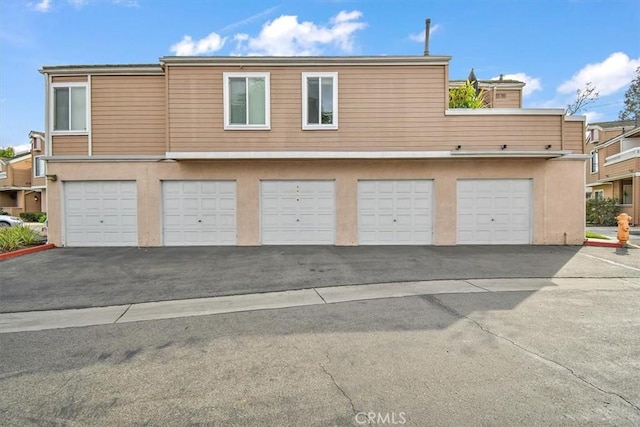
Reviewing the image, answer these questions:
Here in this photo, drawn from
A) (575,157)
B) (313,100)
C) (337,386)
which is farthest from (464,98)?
(337,386)

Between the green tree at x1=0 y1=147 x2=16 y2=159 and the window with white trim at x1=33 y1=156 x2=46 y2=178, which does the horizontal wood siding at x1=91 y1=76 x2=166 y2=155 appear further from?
the green tree at x1=0 y1=147 x2=16 y2=159

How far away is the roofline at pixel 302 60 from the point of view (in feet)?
37.6

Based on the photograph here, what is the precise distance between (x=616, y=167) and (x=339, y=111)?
23883mm

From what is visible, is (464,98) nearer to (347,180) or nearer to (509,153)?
(509,153)

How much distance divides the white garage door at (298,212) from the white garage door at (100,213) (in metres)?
4.57

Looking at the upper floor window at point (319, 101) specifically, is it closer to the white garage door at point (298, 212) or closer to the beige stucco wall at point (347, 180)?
the beige stucco wall at point (347, 180)

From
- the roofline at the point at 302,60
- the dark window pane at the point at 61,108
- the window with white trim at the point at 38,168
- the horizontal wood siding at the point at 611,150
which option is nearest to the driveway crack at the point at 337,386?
the roofline at the point at 302,60

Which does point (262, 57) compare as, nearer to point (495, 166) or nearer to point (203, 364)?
point (495, 166)

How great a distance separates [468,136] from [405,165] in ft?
7.22

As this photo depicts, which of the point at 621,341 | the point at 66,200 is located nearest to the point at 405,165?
the point at 621,341

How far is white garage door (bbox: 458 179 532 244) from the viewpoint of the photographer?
1231cm

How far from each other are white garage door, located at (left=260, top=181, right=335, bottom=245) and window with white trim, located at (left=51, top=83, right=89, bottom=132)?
22.2 ft

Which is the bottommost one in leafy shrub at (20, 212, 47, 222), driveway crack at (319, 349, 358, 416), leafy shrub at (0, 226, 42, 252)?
driveway crack at (319, 349, 358, 416)

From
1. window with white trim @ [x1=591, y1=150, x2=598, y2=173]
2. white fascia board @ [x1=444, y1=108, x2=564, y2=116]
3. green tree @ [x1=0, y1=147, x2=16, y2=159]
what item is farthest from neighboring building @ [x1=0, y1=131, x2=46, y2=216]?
window with white trim @ [x1=591, y1=150, x2=598, y2=173]
